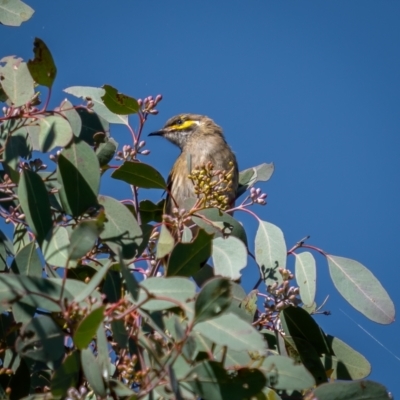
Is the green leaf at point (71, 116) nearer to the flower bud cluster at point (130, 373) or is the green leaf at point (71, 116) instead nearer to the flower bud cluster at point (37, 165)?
the flower bud cluster at point (37, 165)

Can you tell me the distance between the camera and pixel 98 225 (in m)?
1.95

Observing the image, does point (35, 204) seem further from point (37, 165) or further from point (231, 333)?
point (231, 333)

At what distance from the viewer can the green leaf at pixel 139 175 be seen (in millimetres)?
2822

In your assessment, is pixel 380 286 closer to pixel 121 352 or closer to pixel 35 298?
pixel 121 352

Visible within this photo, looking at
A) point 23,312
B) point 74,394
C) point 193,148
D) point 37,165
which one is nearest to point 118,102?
point 37,165

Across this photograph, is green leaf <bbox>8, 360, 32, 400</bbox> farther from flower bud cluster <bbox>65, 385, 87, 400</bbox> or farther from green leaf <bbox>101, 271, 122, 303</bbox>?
flower bud cluster <bbox>65, 385, 87, 400</bbox>

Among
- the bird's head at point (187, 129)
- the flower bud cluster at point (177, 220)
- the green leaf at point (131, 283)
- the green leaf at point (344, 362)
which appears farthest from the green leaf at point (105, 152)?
the bird's head at point (187, 129)

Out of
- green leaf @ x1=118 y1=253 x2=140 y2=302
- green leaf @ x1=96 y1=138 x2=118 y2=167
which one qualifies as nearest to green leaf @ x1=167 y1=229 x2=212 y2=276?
green leaf @ x1=118 y1=253 x2=140 y2=302

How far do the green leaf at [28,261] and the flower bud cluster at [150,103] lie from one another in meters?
0.68

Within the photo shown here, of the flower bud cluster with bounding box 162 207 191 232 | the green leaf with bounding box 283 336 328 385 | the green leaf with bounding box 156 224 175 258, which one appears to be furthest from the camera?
the green leaf with bounding box 283 336 328 385

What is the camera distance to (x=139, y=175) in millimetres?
2873

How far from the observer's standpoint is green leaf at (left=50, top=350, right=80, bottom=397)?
193 cm

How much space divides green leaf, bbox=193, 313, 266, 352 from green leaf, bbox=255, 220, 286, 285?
906 mm

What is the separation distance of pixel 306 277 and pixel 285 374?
0.84m
